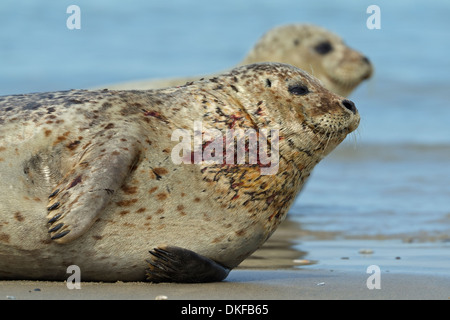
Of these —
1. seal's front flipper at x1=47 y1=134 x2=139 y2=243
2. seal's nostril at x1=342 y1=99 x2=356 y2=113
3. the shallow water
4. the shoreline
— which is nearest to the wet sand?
the shoreline

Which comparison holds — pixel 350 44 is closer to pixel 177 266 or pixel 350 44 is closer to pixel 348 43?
pixel 348 43

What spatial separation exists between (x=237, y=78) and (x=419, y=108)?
12263 millimetres

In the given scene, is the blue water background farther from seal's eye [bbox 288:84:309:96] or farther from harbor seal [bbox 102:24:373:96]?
harbor seal [bbox 102:24:373:96]

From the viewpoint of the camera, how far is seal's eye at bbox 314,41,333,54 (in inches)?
485

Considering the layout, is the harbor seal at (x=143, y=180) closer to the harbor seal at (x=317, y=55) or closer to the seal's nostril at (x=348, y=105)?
the seal's nostril at (x=348, y=105)

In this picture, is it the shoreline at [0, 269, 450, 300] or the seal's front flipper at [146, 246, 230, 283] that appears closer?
the shoreline at [0, 269, 450, 300]

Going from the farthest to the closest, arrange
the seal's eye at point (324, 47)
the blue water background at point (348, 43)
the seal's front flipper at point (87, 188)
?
the seal's eye at point (324, 47), the blue water background at point (348, 43), the seal's front flipper at point (87, 188)

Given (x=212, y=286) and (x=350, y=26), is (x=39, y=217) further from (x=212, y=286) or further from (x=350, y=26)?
(x=350, y=26)

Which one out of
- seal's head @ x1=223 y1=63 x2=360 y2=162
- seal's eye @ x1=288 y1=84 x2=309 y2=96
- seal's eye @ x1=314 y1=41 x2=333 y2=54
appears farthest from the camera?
seal's eye @ x1=314 y1=41 x2=333 y2=54

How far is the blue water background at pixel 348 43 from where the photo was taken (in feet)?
32.4

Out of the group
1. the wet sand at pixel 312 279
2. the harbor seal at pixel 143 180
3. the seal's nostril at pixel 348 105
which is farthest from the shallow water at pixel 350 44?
the harbor seal at pixel 143 180

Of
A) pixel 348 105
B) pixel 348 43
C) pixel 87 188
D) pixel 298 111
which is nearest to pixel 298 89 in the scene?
pixel 298 111

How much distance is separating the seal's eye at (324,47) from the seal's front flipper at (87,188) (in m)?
7.61
